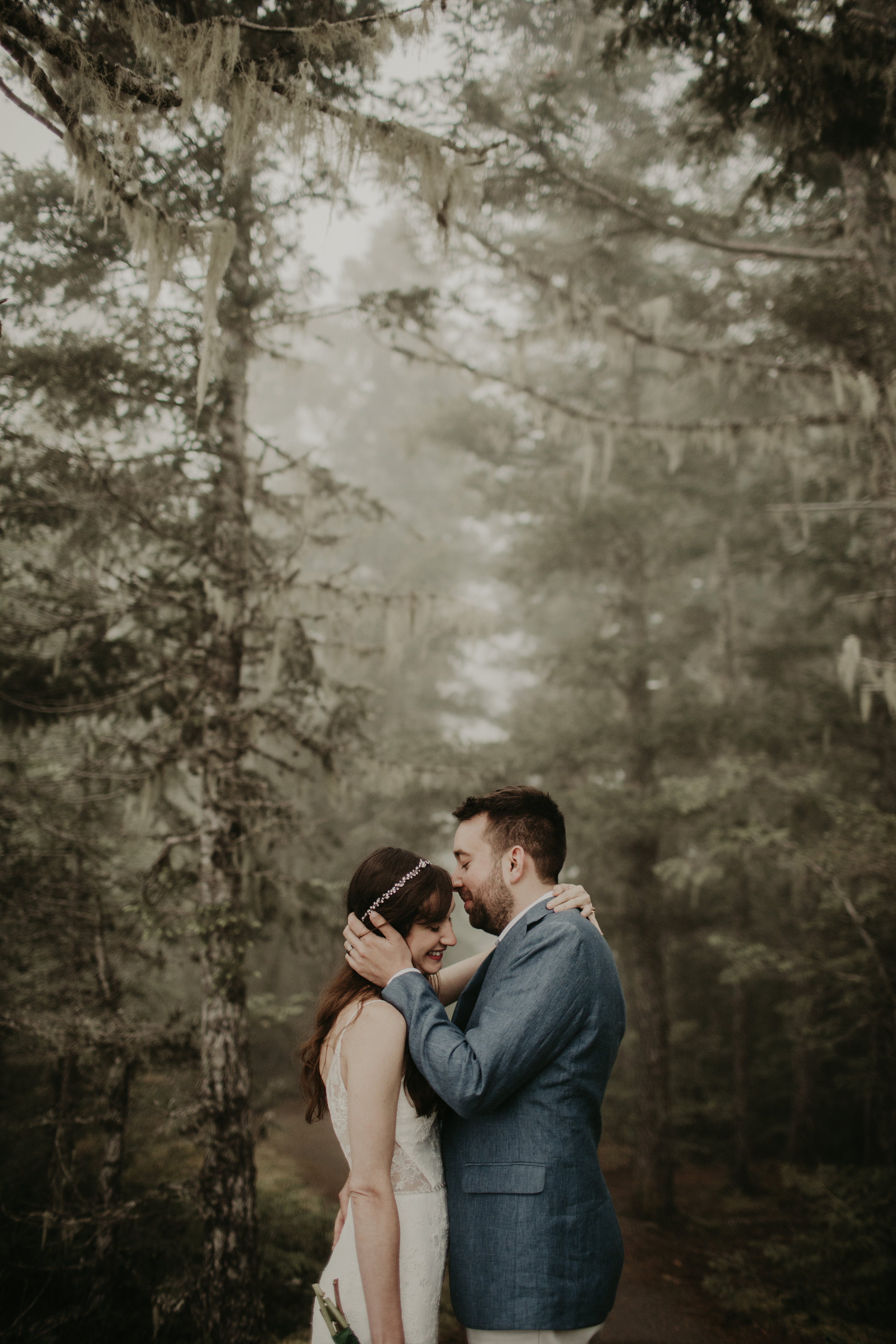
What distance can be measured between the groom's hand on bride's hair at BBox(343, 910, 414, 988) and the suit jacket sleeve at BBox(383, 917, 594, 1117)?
0.20 feet

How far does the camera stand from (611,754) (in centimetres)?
1069

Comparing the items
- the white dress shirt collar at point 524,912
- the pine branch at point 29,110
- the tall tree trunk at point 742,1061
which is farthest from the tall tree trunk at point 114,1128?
the tall tree trunk at point 742,1061

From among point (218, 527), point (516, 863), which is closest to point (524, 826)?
point (516, 863)

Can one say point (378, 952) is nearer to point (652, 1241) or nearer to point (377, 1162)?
point (377, 1162)

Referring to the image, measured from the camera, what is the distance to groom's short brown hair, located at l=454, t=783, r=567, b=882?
2.46 metres

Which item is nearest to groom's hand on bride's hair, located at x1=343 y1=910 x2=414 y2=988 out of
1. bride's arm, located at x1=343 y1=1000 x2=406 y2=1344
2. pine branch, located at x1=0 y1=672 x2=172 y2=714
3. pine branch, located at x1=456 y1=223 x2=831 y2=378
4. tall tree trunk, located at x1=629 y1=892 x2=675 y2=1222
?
bride's arm, located at x1=343 y1=1000 x2=406 y2=1344

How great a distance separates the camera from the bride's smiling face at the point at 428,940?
241 centimetres

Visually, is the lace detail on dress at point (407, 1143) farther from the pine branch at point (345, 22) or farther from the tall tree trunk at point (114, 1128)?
the tall tree trunk at point (114, 1128)

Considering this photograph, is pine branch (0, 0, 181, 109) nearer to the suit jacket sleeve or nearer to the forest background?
the forest background

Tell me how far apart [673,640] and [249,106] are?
468 inches

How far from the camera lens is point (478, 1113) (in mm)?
2010

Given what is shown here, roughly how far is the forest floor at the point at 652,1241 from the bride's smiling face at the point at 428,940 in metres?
5.78

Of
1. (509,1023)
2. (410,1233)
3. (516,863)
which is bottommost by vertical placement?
(410,1233)

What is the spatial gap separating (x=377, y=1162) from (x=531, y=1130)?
1.50 ft
